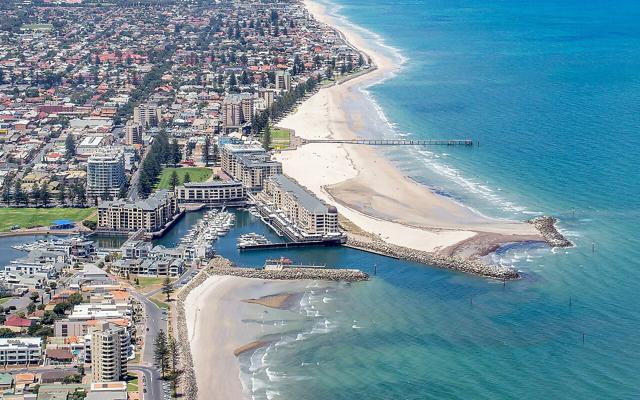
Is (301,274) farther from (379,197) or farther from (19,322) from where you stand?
(379,197)

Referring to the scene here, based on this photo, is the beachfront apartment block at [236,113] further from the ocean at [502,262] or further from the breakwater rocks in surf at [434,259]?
the breakwater rocks in surf at [434,259]

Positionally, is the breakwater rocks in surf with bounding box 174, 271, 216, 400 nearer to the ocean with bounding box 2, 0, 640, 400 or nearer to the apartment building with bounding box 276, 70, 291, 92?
the ocean with bounding box 2, 0, 640, 400

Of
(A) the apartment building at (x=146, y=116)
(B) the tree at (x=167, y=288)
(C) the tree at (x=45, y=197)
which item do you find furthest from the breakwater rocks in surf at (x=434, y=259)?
(A) the apartment building at (x=146, y=116)

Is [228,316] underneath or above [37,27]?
underneath

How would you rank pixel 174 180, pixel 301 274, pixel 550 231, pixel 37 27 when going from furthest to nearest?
pixel 37 27 < pixel 174 180 < pixel 550 231 < pixel 301 274

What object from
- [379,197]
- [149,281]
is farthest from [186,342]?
[379,197]

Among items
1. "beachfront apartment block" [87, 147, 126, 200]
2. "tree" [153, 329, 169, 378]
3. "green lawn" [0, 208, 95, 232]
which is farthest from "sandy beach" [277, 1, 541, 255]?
"tree" [153, 329, 169, 378]
